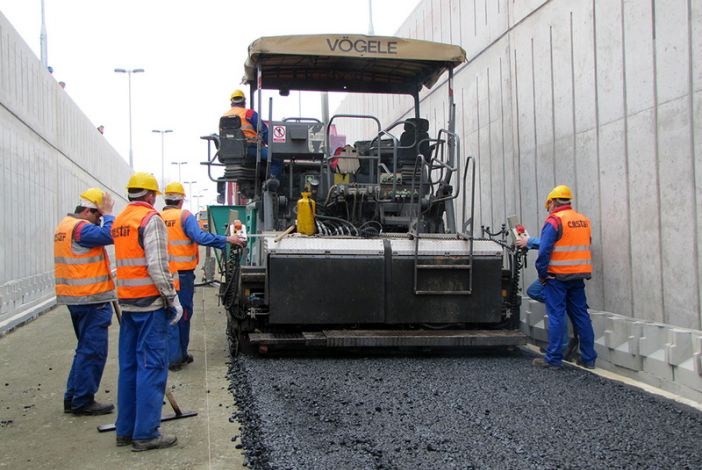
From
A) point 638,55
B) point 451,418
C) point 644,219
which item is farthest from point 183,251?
point 638,55

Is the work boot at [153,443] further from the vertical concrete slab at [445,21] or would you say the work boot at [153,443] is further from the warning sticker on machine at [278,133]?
the vertical concrete slab at [445,21]

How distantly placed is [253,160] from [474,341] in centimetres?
329

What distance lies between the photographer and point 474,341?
6027mm

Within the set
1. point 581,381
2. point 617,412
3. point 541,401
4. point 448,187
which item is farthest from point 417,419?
point 448,187

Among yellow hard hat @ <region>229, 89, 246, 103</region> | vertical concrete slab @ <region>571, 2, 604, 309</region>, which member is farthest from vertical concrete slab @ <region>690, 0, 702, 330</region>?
yellow hard hat @ <region>229, 89, 246, 103</region>

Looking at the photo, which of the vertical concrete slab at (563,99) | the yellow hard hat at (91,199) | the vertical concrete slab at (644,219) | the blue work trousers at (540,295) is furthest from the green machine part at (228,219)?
the vertical concrete slab at (644,219)

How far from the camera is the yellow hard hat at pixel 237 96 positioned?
26.5 ft

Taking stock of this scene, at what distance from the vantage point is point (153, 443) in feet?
13.1

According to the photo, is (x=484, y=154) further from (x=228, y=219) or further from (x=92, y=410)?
Result: (x=92, y=410)

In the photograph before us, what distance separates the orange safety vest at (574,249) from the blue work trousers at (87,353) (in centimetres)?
372

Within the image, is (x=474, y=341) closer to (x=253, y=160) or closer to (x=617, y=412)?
(x=617, y=412)

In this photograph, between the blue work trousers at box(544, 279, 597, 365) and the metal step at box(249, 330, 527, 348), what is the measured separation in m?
0.39

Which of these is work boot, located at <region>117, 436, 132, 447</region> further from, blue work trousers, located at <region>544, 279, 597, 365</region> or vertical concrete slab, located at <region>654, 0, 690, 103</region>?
vertical concrete slab, located at <region>654, 0, 690, 103</region>

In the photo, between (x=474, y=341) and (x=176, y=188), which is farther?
(x=176, y=188)
